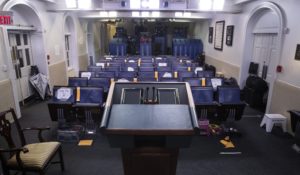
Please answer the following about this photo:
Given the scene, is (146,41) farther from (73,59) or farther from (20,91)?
(20,91)

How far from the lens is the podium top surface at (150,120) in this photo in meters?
1.48

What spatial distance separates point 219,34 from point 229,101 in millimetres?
5400

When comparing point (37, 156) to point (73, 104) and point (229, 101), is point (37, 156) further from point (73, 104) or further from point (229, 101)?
point (229, 101)

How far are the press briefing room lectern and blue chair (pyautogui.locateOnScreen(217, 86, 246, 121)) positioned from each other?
2.90m

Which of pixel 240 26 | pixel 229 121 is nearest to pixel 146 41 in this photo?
pixel 240 26

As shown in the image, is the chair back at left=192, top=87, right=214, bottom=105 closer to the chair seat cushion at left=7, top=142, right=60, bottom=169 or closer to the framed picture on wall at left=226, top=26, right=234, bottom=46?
the chair seat cushion at left=7, top=142, right=60, bottom=169

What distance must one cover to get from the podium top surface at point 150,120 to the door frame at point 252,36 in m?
4.36

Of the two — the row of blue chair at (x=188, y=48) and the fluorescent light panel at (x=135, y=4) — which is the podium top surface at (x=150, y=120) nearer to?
the fluorescent light panel at (x=135, y=4)

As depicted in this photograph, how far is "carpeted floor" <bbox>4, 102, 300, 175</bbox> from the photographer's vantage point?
3271 mm

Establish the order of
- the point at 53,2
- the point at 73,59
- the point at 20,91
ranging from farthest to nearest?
the point at 73,59 < the point at 53,2 < the point at 20,91

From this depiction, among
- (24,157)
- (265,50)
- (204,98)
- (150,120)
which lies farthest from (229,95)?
(24,157)

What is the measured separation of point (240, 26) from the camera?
23.3 ft

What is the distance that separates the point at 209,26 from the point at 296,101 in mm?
7037

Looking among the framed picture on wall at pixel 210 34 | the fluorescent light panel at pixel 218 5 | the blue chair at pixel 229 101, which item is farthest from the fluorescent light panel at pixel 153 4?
the framed picture on wall at pixel 210 34
